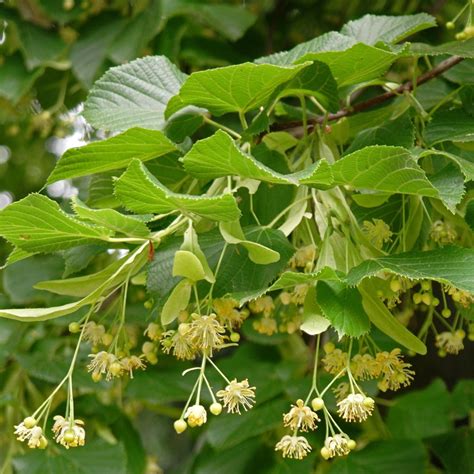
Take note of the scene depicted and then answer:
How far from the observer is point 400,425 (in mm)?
1043

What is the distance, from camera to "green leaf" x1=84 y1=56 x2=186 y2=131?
73 centimetres

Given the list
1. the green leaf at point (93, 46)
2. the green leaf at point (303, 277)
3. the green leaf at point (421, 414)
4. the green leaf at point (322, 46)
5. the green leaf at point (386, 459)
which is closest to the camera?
the green leaf at point (303, 277)

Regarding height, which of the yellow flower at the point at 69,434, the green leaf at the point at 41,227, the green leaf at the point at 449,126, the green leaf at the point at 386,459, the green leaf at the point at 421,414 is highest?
the green leaf at the point at 41,227

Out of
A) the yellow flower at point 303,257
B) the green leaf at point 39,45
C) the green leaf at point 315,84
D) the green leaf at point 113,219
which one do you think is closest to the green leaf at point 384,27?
the green leaf at point 315,84

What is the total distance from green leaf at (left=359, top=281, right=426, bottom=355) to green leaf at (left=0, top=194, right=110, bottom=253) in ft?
0.66

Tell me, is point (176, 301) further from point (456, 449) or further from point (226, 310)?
point (456, 449)

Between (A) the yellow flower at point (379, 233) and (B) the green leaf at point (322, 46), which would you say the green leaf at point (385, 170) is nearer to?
(A) the yellow flower at point (379, 233)

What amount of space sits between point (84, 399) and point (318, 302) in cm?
65

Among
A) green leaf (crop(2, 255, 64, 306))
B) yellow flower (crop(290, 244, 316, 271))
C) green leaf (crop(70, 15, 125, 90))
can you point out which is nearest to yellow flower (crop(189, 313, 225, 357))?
yellow flower (crop(290, 244, 316, 271))

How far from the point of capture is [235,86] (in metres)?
0.61

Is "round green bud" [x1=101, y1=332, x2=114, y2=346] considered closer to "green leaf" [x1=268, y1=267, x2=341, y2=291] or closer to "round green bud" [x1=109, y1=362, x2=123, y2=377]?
"round green bud" [x1=109, y1=362, x2=123, y2=377]

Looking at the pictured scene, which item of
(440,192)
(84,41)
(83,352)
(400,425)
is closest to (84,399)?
(83,352)

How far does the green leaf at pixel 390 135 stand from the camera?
0.68 metres

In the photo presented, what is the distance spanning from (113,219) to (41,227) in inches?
2.4
